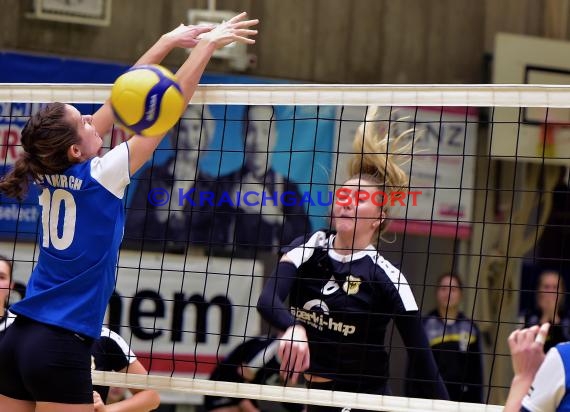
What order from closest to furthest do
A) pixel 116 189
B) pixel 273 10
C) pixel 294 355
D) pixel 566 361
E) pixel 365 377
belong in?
pixel 566 361 < pixel 116 189 < pixel 294 355 < pixel 365 377 < pixel 273 10

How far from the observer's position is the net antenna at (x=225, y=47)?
862 centimetres

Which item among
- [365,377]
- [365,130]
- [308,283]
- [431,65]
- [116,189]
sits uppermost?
[431,65]

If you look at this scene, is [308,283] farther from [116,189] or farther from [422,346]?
[116,189]

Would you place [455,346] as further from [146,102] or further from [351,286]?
[146,102]

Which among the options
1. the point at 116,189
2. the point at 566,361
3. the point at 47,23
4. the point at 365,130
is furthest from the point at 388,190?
the point at 47,23

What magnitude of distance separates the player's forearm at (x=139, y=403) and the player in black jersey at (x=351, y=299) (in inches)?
24.1

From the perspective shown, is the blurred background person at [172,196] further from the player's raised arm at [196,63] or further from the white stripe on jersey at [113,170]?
the white stripe on jersey at [113,170]

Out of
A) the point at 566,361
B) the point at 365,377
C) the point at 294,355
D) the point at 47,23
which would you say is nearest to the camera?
the point at 566,361

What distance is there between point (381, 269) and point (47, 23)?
4724mm

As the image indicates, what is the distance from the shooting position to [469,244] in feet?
31.7

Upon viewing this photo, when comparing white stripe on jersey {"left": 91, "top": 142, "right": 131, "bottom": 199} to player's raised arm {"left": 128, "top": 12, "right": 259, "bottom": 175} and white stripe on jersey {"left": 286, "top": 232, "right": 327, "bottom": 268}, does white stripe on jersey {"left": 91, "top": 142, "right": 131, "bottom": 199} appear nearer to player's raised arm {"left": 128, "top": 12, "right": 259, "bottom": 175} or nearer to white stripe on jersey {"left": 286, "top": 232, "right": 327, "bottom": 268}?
player's raised arm {"left": 128, "top": 12, "right": 259, "bottom": 175}

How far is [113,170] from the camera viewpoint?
12.6ft

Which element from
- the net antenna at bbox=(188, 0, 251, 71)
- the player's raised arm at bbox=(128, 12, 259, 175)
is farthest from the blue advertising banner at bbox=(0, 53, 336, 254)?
the player's raised arm at bbox=(128, 12, 259, 175)

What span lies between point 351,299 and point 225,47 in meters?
4.13
